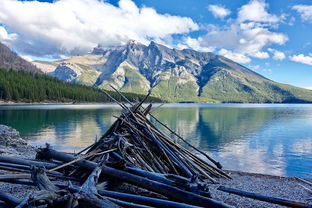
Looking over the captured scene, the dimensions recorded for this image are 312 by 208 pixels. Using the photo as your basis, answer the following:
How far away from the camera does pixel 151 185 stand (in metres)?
6.82

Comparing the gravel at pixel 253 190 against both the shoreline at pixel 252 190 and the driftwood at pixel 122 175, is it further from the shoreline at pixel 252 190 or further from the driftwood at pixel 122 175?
→ the driftwood at pixel 122 175

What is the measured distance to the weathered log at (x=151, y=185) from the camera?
19.0ft

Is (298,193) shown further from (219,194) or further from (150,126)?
(150,126)

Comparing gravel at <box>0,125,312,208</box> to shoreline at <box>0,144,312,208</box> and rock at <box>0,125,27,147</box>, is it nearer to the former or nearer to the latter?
shoreline at <box>0,144,312,208</box>

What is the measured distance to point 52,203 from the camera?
4.83 meters

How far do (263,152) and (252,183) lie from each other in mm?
18353

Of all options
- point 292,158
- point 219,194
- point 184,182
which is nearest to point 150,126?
point 219,194

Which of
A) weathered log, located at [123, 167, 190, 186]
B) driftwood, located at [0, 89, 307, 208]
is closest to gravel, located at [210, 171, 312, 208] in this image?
driftwood, located at [0, 89, 307, 208]

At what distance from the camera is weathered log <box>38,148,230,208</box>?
5781 mm

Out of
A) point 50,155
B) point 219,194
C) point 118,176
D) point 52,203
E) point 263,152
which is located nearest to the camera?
point 52,203

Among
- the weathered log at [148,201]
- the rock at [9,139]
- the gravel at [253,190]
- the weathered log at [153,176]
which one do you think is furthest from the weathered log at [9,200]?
the rock at [9,139]

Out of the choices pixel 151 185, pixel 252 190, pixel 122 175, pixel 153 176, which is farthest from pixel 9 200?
pixel 252 190

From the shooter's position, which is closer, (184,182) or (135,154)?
(184,182)

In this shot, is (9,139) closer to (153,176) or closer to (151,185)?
(153,176)
